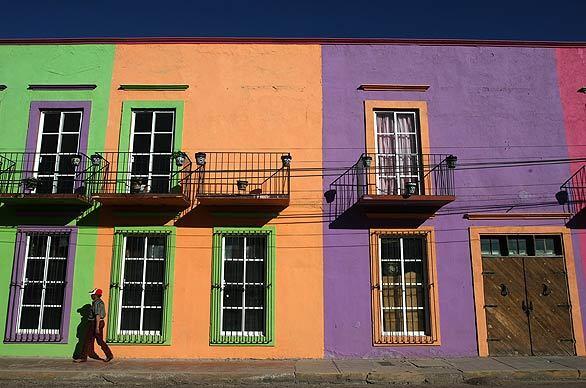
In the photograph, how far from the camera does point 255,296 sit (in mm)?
11406

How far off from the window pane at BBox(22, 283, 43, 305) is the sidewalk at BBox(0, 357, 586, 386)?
1436 millimetres

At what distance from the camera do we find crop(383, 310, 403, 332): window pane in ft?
37.3

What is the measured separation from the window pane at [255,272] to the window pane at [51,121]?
209 inches

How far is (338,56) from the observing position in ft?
40.9

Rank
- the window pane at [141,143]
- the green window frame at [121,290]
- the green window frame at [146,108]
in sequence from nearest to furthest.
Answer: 1. the green window frame at [121,290]
2. the green window frame at [146,108]
3. the window pane at [141,143]

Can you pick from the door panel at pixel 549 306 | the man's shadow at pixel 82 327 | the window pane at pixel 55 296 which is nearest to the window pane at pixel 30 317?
the window pane at pixel 55 296

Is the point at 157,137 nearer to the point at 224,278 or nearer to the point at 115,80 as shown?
the point at 115,80

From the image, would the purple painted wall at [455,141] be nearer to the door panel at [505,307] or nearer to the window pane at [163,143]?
the door panel at [505,307]

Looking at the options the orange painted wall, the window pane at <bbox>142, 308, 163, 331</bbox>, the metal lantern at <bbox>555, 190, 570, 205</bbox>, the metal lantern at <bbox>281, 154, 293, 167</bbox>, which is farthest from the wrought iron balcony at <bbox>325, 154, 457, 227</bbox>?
Result: the window pane at <bbox>142, 308, 163, 331</bbox>

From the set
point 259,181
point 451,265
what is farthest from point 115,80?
point 451,265

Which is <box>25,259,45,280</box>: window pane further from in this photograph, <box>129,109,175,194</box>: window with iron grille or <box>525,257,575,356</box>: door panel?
<box>525,257,575,356</box>: door panel

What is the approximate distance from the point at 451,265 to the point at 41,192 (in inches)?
352

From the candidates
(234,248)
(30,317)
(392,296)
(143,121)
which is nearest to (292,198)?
(234,248)

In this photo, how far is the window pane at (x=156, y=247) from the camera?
11.6m
